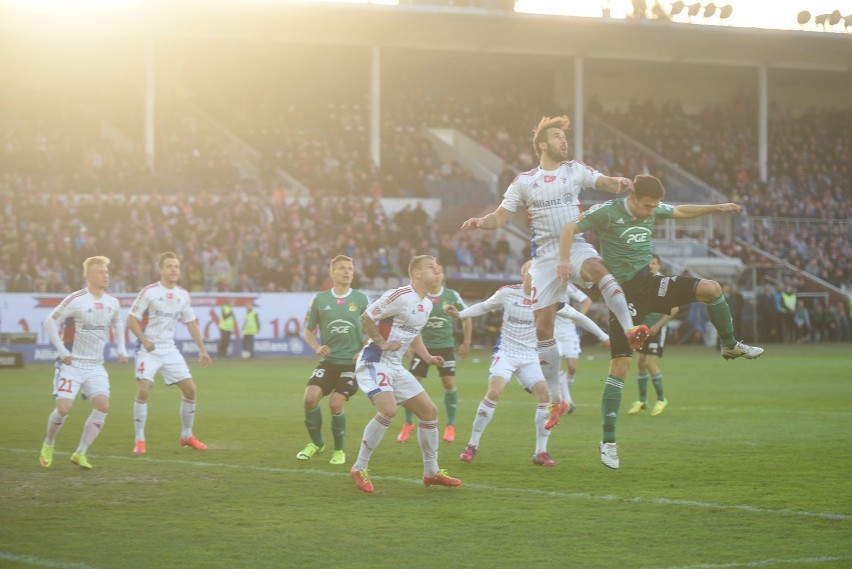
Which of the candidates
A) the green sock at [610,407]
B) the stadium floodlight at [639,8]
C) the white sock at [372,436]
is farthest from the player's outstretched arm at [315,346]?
the stadium floodlight at [639,8]

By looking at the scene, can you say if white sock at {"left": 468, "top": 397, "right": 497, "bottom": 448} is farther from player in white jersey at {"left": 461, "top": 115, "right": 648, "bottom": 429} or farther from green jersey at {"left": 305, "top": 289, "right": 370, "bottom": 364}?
green jersey at {"left": 305, "top": 289, "right": 370, "bottom": 364}

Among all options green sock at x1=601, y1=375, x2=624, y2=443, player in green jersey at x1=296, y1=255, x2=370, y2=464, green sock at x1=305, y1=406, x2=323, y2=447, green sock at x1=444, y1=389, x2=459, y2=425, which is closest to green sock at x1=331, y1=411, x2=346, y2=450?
player in green jersey at x1=296, y1=255, x2=370, y2=464

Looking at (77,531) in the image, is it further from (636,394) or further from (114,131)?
(114,131)

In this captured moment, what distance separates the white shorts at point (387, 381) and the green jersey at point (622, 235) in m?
2.13

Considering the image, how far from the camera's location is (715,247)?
4394 cm

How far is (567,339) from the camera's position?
19.2 metres

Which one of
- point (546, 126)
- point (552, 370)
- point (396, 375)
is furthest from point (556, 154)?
point (396, 375)

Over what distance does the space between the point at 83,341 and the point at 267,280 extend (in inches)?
852

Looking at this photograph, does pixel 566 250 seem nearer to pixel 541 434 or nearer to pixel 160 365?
pixel 541 434

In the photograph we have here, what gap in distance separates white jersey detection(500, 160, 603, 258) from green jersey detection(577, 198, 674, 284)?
45cm

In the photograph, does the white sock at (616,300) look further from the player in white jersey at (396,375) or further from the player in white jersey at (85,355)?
the player in white jersey at (85,355)

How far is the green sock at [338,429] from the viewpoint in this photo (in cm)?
1302

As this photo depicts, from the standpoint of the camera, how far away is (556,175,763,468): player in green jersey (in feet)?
36.6

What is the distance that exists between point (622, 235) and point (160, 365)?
601 cm
